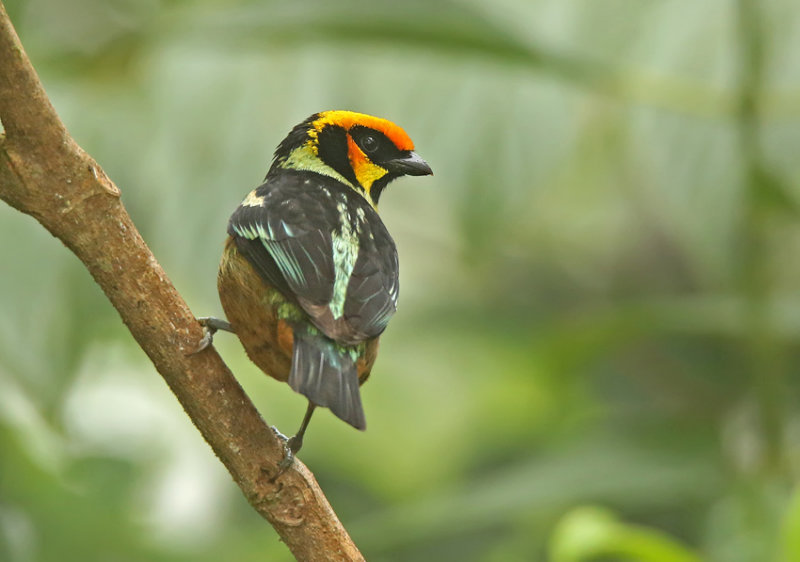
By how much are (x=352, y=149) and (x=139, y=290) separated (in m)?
0.88

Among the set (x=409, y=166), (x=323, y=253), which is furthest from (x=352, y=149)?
(x=323, y=253)

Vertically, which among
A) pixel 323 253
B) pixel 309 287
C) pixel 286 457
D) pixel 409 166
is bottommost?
pixel 286 457

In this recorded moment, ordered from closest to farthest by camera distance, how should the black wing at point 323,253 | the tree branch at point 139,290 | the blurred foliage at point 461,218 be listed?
1. the tree branch at point 139,290
2. the black wing at point 323,253
3. the blurred foliage at point 461,218

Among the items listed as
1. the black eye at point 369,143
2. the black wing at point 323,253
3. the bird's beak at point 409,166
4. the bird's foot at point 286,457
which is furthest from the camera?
the black eye at point 369,143

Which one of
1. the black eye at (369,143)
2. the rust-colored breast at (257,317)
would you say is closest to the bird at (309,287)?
the rust-colored breast at (257,317)

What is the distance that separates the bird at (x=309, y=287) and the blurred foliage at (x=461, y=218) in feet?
2.80

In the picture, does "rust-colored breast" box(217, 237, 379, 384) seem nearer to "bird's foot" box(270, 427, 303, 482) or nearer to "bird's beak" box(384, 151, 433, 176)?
"bird's foot" box(270, 427, 303, 482)

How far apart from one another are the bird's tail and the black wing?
4 cm

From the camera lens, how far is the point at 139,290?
1.82 metres

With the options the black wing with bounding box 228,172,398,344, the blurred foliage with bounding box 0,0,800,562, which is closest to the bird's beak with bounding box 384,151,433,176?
the black wing with bounding box 228,172,398,344

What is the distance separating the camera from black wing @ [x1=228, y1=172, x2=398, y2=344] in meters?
2.03

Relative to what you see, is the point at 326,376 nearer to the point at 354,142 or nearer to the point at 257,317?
the point at 257,317

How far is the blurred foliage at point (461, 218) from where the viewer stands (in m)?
3.21

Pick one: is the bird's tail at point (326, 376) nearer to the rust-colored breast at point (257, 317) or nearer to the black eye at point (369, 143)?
the rust-colored breast at point (257, 317)
